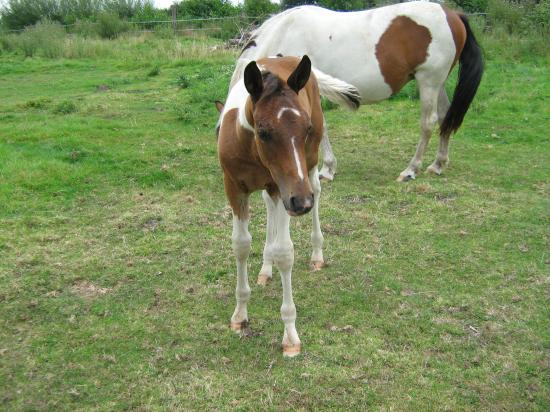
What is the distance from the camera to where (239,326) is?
128 inches

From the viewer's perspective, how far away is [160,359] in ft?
9.72

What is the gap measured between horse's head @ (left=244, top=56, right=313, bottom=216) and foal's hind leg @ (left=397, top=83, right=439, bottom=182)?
3563mm

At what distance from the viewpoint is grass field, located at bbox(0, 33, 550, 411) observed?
2.72 meters

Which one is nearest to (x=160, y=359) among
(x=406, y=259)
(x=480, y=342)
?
(x=480, y=342)

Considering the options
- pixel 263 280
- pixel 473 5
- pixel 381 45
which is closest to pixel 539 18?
pixel 381 45

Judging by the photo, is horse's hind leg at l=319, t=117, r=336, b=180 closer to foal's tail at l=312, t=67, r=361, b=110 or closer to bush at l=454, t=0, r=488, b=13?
foal's tail at l=312, t=67, r=361, b=110

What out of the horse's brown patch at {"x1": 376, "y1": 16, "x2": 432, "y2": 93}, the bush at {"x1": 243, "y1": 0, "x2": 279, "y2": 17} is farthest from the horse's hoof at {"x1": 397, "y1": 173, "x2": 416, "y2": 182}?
the bush at {"x1": 243, "y1": 0, "x2": 279, "y2": 17}

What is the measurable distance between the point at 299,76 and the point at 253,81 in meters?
0.24

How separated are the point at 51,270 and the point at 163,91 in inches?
282

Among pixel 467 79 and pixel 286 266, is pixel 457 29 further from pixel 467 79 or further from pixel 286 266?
pixel 286 266

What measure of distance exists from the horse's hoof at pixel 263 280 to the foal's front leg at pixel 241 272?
471 mm

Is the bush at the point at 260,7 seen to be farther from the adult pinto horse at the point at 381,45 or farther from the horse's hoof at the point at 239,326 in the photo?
the horse's hoof at the point at 239,326

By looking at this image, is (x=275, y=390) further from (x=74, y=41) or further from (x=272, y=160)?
(x=74, y=41)

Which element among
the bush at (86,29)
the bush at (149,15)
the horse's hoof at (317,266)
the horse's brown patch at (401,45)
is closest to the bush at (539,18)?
the horse's brown patch at (401,45)
